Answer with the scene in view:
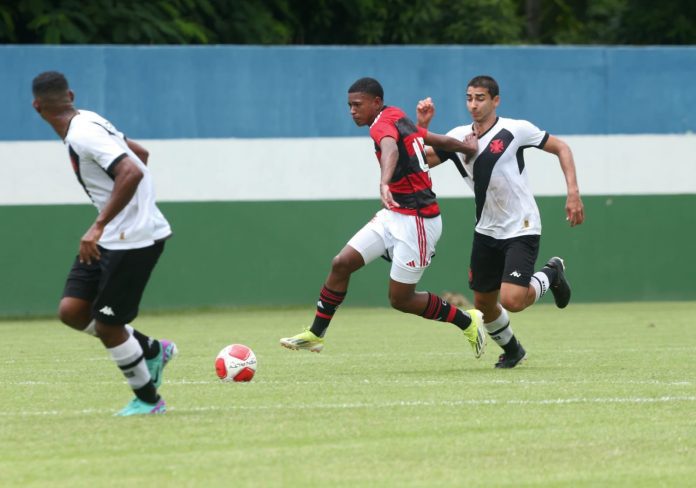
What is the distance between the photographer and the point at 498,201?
11.4 m

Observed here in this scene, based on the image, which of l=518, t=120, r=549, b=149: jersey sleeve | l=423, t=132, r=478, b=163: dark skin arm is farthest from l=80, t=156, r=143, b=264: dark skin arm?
l=518, t=120, r=549, b=149: jersey sleeve

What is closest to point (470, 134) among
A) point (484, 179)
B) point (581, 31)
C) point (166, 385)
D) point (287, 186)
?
point (484, 179)

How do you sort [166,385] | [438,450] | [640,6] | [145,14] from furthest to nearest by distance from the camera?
[640,6], [145,14], [166,385], [438,450]

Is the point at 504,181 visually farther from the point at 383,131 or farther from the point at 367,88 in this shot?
the point at 367,88

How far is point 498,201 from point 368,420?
12.2 feet

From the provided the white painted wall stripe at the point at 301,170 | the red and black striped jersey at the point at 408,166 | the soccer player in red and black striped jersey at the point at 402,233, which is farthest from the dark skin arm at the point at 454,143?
the white painted wall stripe at the point at 301,170

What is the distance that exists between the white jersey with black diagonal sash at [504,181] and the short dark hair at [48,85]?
404 cm

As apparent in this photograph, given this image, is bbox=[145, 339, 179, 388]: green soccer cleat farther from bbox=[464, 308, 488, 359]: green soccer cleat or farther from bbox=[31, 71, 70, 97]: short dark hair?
bbox=[464, 308, 488, 359]: green soccer cleat

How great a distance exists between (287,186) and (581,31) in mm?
15320

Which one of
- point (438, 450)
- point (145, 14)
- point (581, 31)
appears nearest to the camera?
point (438, 450)

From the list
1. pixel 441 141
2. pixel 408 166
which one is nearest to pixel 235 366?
pixel 408 166

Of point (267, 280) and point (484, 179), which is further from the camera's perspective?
point (267, 280)

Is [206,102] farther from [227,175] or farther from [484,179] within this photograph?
[484,179]

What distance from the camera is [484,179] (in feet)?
37.6
